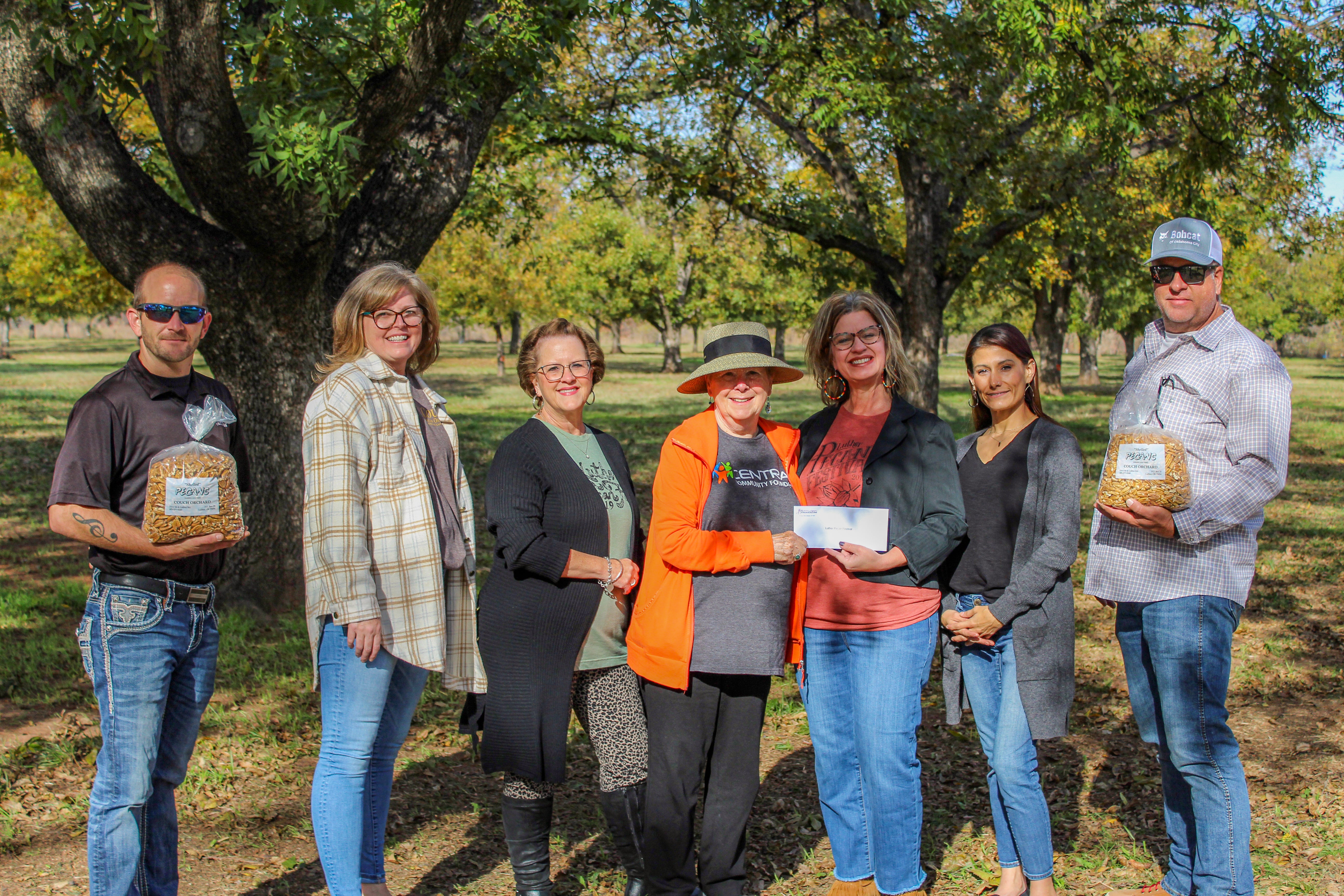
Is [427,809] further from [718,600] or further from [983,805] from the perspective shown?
[983,805]

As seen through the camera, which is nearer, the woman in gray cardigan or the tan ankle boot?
the woman in gray cardigan

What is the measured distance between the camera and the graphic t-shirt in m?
3.46

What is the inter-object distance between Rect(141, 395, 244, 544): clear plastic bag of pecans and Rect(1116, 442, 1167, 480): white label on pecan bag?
9.09 ft

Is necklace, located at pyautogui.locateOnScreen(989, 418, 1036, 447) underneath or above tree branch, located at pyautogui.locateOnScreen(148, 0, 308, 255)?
underneath

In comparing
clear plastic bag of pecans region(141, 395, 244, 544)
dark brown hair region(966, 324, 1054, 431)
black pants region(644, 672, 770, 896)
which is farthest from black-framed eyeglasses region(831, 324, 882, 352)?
clear plastic bag of pecans region(141, 395, 244, 544)

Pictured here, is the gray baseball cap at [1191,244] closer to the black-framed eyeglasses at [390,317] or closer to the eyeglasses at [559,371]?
the eyeglasses at [559,371]

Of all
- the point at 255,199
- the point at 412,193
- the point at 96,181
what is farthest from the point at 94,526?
the point at 412,193

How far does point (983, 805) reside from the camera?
15.5 ft

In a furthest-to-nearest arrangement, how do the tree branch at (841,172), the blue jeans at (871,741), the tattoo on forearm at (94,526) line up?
1. the tree branch at (841,172)
2. the blue jeans at (871,741)
3. the tattoo on forearm at (94,526)

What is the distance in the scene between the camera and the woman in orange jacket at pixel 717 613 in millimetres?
3332

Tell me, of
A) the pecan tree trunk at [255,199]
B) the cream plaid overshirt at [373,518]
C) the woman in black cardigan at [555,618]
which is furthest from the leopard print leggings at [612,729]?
the pecan tree trunk at [255,199]

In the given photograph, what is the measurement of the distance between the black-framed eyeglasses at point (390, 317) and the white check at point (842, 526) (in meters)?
1.46

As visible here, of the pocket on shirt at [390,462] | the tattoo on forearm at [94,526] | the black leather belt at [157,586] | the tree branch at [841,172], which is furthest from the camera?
the tree branch at [841,172]

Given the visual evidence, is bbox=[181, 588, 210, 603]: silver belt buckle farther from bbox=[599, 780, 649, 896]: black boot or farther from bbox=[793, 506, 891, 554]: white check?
bbox=[793, 506, 891, 554]: white check
